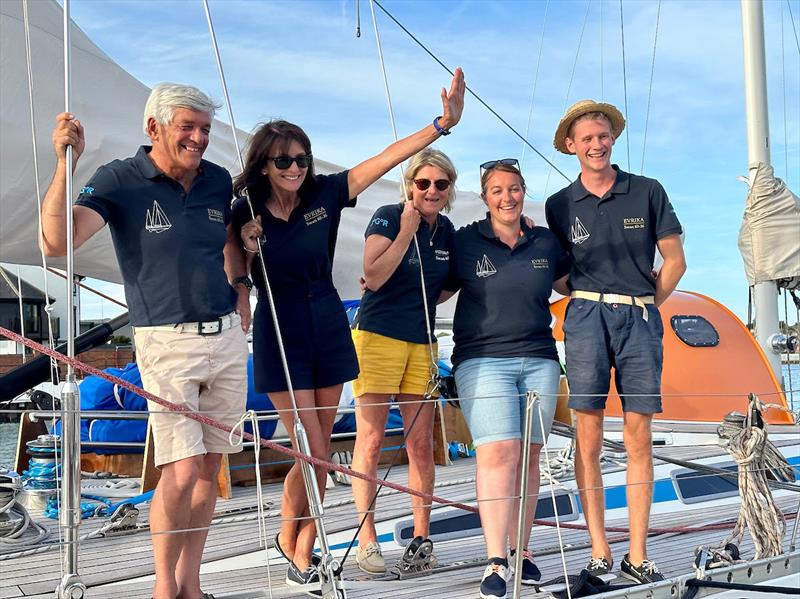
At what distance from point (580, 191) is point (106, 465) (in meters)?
3.68

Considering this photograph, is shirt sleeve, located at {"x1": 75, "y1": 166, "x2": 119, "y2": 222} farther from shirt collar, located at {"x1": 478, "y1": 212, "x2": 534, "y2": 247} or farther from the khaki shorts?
shirt collar, located at {"x1": 478, "y1": 212, "x2": 534, "y2": 247}

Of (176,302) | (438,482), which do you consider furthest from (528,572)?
(438,482)

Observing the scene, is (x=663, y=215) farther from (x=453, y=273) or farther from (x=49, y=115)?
(x=49, y=115)

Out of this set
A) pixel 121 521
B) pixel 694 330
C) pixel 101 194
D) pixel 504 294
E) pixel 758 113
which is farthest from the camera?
pixel 758 113

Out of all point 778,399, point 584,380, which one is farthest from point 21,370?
point 778,399

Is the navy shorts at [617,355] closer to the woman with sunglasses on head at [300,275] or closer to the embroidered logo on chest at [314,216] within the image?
the woman with sunglasses on head at [300,275]

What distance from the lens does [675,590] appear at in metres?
3.41

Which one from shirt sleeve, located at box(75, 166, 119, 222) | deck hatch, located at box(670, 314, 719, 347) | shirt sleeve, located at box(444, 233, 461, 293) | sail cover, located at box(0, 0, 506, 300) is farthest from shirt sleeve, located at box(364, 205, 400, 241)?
deck hatch, located at box(670, 314, 719, 347)

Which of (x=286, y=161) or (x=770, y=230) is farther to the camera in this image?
(x=770, y=230)

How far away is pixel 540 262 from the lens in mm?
3672

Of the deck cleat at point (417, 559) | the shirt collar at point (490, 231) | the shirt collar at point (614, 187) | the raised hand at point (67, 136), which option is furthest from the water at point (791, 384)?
the raised hand at point (67, 136)

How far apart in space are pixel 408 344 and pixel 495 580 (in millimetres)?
1048

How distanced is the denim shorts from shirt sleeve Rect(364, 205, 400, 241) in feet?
1.93

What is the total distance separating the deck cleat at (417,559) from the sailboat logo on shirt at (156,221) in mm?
1705
